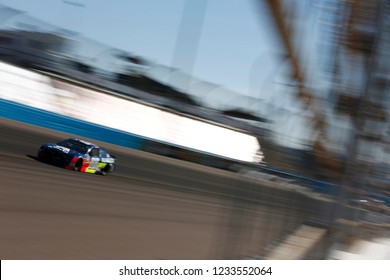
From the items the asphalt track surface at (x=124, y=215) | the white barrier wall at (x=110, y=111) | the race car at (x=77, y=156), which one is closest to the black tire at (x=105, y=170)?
the race car at (x=77, y=156)

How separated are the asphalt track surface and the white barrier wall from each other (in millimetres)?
7094

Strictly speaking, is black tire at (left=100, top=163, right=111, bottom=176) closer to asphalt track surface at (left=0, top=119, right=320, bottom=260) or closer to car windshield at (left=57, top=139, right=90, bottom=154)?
asphalt track surface at (left=0, top=119, right=320, bottom=260)

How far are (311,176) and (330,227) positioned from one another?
244 millimetres

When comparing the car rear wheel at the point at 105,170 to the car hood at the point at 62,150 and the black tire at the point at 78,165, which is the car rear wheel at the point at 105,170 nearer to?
the black tire at the point at 78,165

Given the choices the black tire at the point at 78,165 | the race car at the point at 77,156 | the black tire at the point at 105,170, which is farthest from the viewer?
Answer: the black tire at the point at 105,170

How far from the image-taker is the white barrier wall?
68.7ft

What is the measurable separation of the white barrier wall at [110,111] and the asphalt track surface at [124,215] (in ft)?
23.3

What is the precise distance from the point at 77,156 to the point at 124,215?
3839mm

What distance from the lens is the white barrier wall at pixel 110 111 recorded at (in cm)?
2095

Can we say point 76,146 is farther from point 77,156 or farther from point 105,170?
point 105,170

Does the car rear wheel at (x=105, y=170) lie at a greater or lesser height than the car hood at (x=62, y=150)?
lesser

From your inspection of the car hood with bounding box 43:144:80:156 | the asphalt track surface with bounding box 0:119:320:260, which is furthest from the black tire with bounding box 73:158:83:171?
the asphalt track surface with bounding box 0:119:320:260
